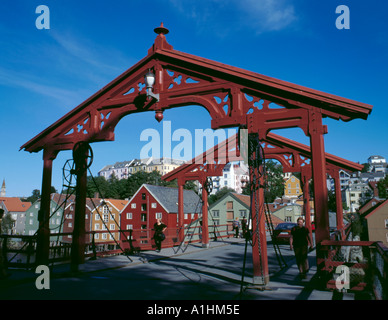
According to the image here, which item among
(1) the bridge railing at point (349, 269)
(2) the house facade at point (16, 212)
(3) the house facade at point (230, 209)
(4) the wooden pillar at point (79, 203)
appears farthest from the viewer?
(2) the house facade at point (16, 212)

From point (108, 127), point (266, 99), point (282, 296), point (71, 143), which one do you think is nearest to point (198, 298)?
point (282, 296)

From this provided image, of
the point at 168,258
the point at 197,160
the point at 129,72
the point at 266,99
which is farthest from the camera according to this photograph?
the point at 197,160

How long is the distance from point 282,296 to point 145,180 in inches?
3404

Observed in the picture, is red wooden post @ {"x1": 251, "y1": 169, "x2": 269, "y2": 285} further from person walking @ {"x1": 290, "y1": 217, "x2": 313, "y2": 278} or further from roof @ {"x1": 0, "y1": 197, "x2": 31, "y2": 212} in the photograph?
roof @ {"x1": 0, "y1": 197, "x2": 31, "y2": 212}

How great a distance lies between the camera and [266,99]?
8570 mm

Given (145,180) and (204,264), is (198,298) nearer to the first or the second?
(204,264)

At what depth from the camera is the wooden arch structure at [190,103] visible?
778 centimetres

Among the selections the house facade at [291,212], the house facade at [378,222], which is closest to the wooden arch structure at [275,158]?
the house facade at [378,222]

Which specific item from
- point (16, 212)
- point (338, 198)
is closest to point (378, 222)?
point (338, 198)

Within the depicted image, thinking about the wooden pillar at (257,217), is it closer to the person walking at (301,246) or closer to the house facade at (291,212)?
the person walking at (301,246)

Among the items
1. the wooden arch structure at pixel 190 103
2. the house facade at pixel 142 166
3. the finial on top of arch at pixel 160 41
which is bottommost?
the wooden arch structure at pixel 190 103

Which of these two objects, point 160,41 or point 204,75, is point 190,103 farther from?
point 160,41

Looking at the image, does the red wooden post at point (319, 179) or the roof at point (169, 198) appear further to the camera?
the roof at point (169, 198)

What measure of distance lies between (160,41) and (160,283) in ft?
23.2
